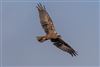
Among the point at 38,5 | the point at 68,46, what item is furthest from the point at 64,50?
the point at 38,5

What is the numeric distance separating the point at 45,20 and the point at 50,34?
1411 mm

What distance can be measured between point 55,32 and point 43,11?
2.14 meters

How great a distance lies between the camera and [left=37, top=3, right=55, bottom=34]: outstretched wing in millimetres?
50344

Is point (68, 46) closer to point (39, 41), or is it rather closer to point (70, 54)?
point (70, 54)

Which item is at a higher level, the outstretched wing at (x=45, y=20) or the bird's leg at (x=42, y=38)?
the outstretched wing at (x=45, y=20)

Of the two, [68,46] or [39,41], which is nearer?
[39,41]

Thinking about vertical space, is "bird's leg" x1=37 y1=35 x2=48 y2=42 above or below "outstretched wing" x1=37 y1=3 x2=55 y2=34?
below

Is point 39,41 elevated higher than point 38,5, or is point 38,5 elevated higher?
point 38,5

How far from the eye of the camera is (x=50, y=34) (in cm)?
4978

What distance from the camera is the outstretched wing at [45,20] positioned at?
5034cm

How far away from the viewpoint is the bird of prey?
49.7 m

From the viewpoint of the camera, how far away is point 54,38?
4984 cm

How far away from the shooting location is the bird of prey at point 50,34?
49.7 meters

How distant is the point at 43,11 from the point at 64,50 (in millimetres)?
3271
